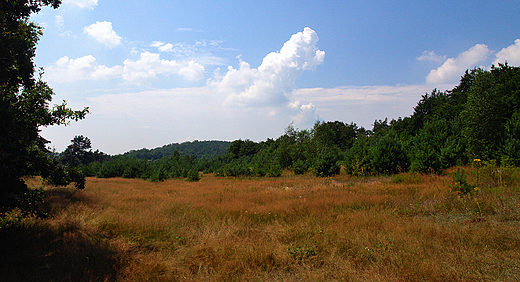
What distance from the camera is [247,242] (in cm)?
550

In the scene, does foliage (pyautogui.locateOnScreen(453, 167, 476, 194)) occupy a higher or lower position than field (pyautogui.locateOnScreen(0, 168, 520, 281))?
higher

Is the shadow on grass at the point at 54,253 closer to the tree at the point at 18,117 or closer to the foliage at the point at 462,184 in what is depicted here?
the tree at the point at 18,117

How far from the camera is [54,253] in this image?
5.07 meters

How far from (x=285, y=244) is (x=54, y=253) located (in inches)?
197

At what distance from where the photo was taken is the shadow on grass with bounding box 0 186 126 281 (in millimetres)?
4289

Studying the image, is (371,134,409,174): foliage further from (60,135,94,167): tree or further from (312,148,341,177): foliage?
(60,135,94,167): tree

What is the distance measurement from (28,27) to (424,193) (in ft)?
42.0

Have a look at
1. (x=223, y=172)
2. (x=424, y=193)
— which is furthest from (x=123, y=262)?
(x=223, y=172)

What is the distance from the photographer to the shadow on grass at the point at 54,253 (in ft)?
14.1

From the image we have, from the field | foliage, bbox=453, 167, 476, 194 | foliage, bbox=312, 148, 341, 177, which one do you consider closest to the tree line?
foliage, bbox=312, 148, 341, 177

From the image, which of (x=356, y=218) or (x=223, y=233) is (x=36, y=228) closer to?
(x=223, y=233)

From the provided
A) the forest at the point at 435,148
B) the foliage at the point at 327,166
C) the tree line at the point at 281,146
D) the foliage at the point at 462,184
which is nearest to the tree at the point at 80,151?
the tree line at the point at 281,146

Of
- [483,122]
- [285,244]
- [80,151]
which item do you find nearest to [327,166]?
[483,122]

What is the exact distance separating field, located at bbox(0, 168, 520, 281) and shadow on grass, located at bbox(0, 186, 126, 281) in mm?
21
